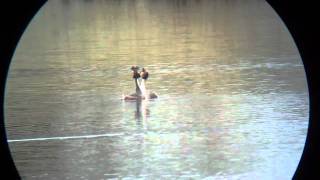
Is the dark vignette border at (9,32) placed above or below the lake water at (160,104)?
above

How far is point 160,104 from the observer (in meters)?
4.10

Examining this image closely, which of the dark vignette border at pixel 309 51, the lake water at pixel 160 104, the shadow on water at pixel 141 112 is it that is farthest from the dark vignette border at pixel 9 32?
A: the shadow on water at pixel 141 112

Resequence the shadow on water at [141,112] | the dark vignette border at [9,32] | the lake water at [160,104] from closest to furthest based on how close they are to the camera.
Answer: the dark vignette border at [9,32]
the lake water at [160,104]
the shadow on water at [141,112]

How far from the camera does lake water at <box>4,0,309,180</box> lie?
264 centimetres

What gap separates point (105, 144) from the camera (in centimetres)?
304

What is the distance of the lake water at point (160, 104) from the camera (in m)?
2.64

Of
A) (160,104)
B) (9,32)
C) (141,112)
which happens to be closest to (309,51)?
(9,32)

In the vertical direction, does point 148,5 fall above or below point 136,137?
above

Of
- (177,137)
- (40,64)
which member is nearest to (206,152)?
(177,137)

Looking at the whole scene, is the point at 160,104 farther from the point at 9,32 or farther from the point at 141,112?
the point at 9,32

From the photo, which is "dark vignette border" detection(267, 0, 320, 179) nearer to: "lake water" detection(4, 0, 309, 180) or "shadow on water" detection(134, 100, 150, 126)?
"lake water" detection(4, 0, 309, 180)

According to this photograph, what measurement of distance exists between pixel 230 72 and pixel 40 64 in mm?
1734

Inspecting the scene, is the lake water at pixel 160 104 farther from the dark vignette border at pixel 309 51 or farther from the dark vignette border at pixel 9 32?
the dark vignette border at pixel 9 32

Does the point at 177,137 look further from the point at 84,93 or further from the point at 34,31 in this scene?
the point at 34,31
